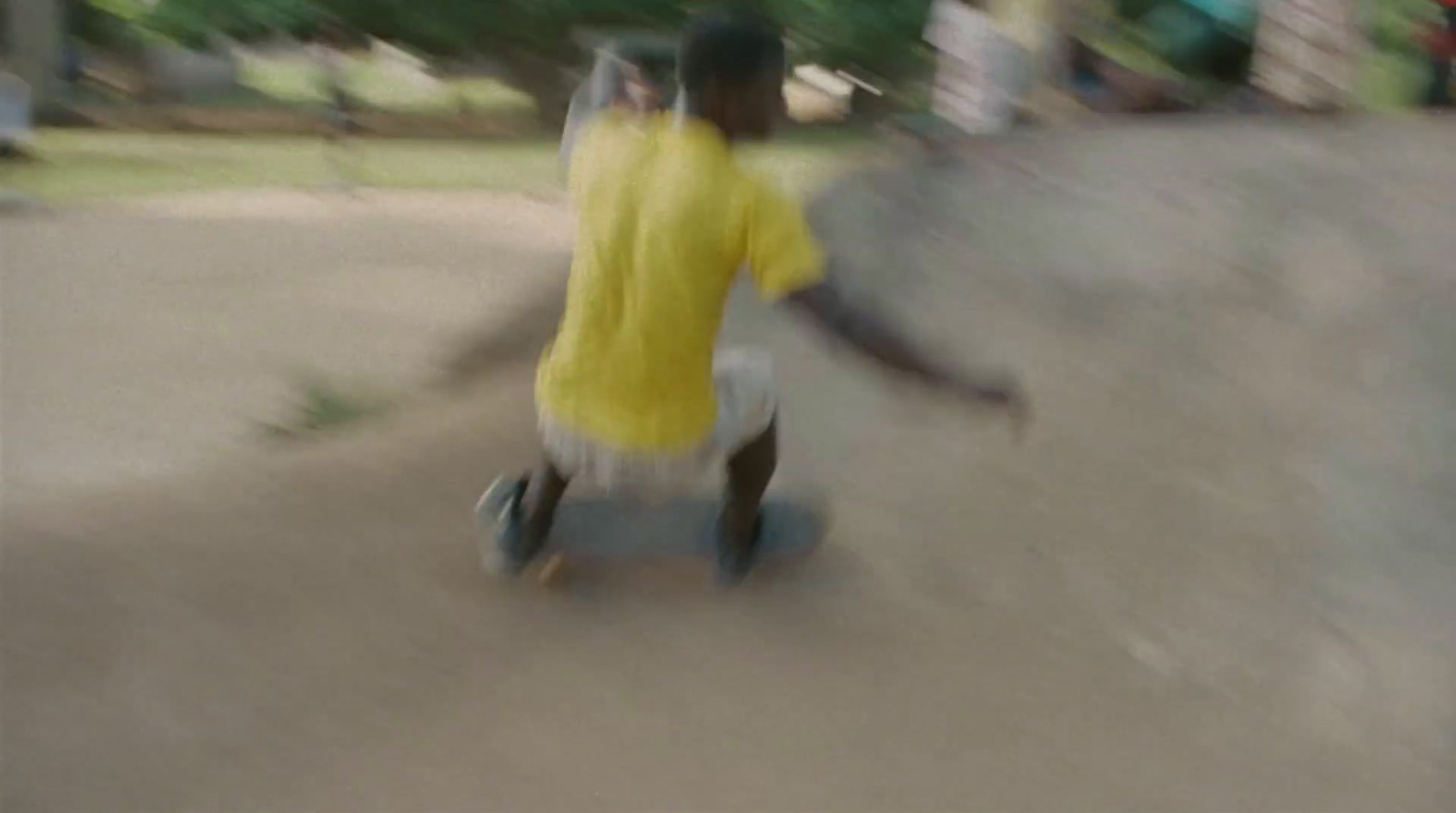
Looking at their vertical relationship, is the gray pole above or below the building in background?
below

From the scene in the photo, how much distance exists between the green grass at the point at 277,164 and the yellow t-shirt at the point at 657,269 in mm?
8317

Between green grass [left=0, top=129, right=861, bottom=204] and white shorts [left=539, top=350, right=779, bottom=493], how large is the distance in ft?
26.7

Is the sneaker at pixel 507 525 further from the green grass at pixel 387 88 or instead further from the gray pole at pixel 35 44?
the gray pole at pixel 35 44

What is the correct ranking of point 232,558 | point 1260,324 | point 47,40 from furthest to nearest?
point 47,40, point 1260,324, point 232,558

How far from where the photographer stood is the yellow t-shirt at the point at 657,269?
2807 mm

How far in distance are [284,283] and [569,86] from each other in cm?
996

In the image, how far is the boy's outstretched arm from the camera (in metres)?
2.76

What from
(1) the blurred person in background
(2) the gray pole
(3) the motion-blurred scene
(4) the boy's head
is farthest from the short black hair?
(2) the gray pole

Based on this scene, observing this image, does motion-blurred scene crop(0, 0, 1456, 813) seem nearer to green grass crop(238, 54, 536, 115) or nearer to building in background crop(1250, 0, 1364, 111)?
building in background crop(1250, 0, 1364, 111)

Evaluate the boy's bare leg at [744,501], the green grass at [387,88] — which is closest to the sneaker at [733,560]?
the boy's bare leg at [744,501]

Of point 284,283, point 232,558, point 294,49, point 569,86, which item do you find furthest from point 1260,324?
point 294,49

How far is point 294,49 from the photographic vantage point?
19453mm

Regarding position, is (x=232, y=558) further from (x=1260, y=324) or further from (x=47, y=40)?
(x=47, y=40)

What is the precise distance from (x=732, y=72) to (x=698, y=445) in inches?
31.4
